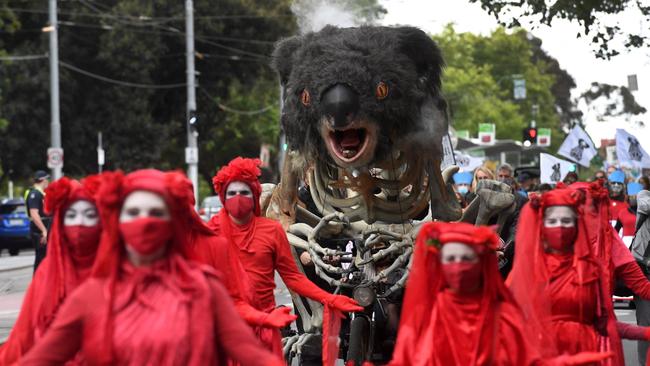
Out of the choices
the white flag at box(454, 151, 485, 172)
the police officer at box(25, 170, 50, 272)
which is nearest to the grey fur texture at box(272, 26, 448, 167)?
the police officer at box(25, 170, 50, 272)

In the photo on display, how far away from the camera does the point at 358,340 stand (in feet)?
32.3

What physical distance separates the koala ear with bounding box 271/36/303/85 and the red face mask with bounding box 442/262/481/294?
14.8ft

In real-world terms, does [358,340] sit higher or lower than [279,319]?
lower

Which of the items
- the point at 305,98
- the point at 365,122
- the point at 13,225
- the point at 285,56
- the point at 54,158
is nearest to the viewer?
the point at 365,122

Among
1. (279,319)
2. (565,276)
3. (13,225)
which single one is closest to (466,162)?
(565,276)

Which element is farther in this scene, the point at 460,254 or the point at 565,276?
the point at 565,276

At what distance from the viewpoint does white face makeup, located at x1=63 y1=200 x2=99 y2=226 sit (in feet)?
21.5

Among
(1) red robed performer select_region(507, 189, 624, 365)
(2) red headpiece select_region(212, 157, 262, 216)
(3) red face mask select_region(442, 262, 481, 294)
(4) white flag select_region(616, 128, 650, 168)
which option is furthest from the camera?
(4) white flag select_region(616, 128, 650, 168)

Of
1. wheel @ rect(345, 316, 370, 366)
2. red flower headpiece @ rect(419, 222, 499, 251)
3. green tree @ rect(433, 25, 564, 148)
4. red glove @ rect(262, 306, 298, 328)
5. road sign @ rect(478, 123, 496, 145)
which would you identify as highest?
green tree @ rect(433, 25, 564, 148)

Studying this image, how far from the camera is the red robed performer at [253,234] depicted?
9461 millimetres

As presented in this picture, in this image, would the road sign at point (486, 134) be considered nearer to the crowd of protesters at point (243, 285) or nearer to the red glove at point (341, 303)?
the red glove at point (341, 303)

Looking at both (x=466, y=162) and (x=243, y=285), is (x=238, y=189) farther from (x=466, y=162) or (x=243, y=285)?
(x=466, y=162)

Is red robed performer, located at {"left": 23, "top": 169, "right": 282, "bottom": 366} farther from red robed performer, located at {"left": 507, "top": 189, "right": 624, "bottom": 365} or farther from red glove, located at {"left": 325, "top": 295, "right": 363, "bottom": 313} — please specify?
red glove, located at {"left": 325, "top": 295, "right": 363, "bottom": 313}

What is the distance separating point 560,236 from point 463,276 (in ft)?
6.11
